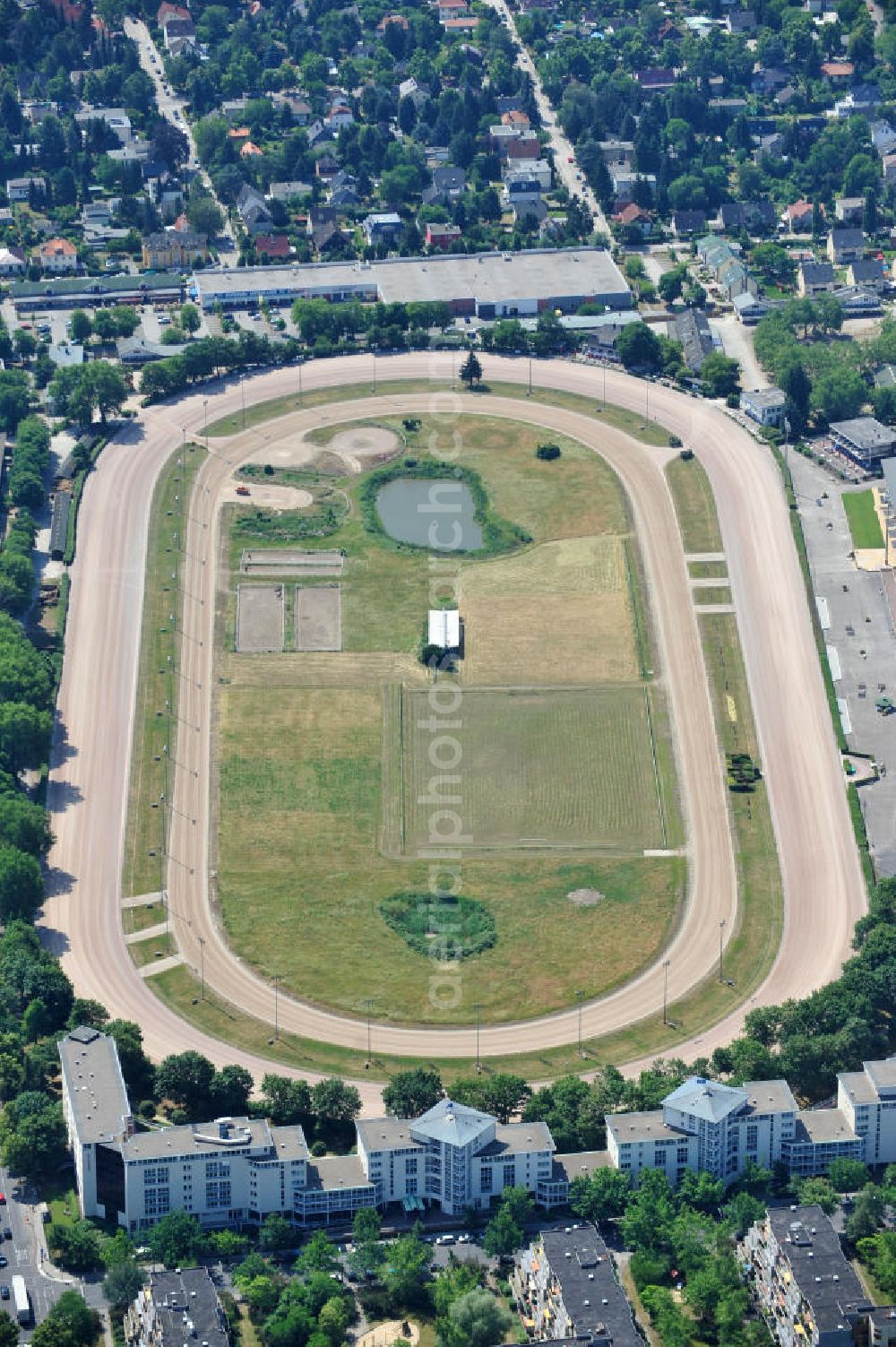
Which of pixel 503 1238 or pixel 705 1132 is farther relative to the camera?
pixel 705 1132

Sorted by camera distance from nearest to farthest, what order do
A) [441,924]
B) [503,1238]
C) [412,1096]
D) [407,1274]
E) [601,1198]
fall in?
[407,1274], [503,1238], [601,1198], [412,1096], [441,924]

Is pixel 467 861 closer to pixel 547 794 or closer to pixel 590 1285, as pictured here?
pixel 547 794

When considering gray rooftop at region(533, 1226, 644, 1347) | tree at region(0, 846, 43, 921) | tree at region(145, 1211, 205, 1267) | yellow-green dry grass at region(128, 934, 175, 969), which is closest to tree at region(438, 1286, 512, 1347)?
gray rooftop at region(533, 1226, 644, 1347)

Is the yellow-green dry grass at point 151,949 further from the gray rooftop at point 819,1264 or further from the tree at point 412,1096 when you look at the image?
the gray rooftop at point 819,1264

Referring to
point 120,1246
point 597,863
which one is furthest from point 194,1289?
point 597,863

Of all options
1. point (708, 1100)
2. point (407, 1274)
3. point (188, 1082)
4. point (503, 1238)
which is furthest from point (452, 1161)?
point (188, 1082)

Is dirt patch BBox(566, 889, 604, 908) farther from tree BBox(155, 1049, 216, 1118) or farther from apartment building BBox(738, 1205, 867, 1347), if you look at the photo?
apartment building BBox(738, 1205, 867, 1347)

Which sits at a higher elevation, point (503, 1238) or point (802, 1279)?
point (503, 1238)
